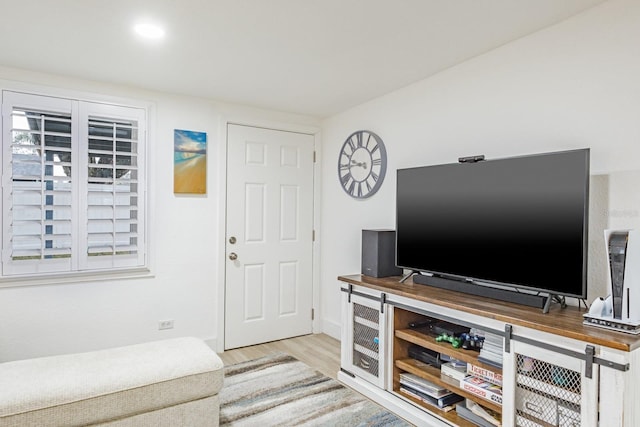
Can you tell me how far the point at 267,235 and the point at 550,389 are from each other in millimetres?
2694

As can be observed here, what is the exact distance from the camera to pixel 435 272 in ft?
8.29

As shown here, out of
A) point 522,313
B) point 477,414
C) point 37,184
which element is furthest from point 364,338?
point 37,184

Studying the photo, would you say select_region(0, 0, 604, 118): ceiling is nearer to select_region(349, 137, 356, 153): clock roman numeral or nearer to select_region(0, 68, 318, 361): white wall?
select_region(0, 68, 318, 361): white wall

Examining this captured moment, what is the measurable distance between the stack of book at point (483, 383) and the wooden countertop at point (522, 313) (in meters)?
0.34

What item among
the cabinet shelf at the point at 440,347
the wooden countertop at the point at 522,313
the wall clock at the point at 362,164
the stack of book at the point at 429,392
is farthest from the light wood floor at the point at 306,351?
the wall clock at the point at 362,164

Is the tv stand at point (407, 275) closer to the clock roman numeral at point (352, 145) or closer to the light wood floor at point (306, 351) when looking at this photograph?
the light wood floor at point (306, 351)

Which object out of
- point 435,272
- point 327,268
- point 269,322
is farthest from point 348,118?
point 269,322

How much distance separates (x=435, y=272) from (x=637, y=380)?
3.76 feet

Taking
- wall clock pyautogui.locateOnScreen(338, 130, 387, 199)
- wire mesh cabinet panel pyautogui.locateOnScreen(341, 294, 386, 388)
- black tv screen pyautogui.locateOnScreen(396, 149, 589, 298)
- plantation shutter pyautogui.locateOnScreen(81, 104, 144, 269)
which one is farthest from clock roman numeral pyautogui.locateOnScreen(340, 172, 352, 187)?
plantation shutter pyautogui.locateOnScreen(81, 104, 144, 269)

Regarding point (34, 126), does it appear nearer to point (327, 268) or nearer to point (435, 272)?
point (327, 268)

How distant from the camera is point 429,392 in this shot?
92.2 inches

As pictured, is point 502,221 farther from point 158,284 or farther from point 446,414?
→ point 158,284

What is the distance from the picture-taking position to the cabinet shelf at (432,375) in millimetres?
2002

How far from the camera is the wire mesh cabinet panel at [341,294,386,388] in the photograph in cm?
260
